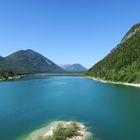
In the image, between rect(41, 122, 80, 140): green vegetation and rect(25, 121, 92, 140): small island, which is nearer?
rect(41, 122, 80, 140): green vegetation

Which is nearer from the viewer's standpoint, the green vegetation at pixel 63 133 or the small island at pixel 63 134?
the green vegetation at pixel 63 133

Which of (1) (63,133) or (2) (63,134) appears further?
(1) (63,133)

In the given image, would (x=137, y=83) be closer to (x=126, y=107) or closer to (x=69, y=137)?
(x=126, y=107)

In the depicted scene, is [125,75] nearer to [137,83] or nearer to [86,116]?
[137,83]

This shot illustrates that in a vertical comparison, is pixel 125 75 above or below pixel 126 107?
above

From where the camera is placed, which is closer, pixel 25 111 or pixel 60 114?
pixel 60 114

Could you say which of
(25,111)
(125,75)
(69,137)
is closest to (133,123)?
(69,137)

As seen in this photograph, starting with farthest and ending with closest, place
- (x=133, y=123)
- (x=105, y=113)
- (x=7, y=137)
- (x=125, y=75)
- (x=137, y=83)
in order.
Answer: (x=125, y=75) < (x=137, y=83) < (x=105, y=113) < (x=133, y=123) < (x=7, y=137)

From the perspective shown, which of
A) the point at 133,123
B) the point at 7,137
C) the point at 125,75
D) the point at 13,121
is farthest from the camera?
the point at 125,75

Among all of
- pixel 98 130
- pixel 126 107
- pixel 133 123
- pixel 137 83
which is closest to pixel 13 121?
pixel 98 130
